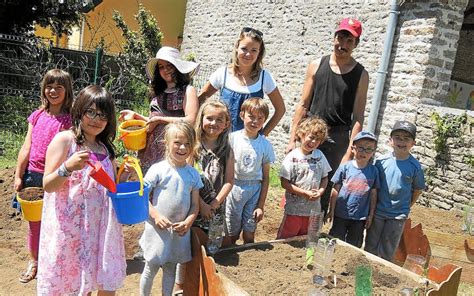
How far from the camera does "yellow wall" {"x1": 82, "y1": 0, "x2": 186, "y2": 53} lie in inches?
629

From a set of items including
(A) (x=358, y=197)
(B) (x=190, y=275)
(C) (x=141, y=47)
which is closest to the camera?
(B) (x=190, y=275)

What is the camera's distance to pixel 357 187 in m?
3.53

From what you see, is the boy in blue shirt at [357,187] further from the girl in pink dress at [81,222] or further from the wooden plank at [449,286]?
the girl in pink dress at [81,222]

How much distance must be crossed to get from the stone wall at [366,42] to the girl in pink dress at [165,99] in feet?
13.8

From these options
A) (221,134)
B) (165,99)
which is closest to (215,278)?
(221,134)

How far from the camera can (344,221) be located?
3.68 metres

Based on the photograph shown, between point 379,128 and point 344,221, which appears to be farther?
point 379,128

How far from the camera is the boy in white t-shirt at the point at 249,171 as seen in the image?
3.18m

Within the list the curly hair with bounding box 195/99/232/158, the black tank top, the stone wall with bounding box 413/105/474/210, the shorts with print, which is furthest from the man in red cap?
the stone wall with bounding box 413/105/474/210

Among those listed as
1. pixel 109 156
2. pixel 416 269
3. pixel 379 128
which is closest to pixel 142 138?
pixel 109 156

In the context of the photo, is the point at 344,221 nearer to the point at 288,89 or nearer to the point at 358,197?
the point at 358,197

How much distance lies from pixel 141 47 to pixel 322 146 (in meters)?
9.39

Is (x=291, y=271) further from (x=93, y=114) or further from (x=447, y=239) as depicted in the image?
(x=447, y=239)

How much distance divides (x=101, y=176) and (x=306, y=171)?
1755mm
